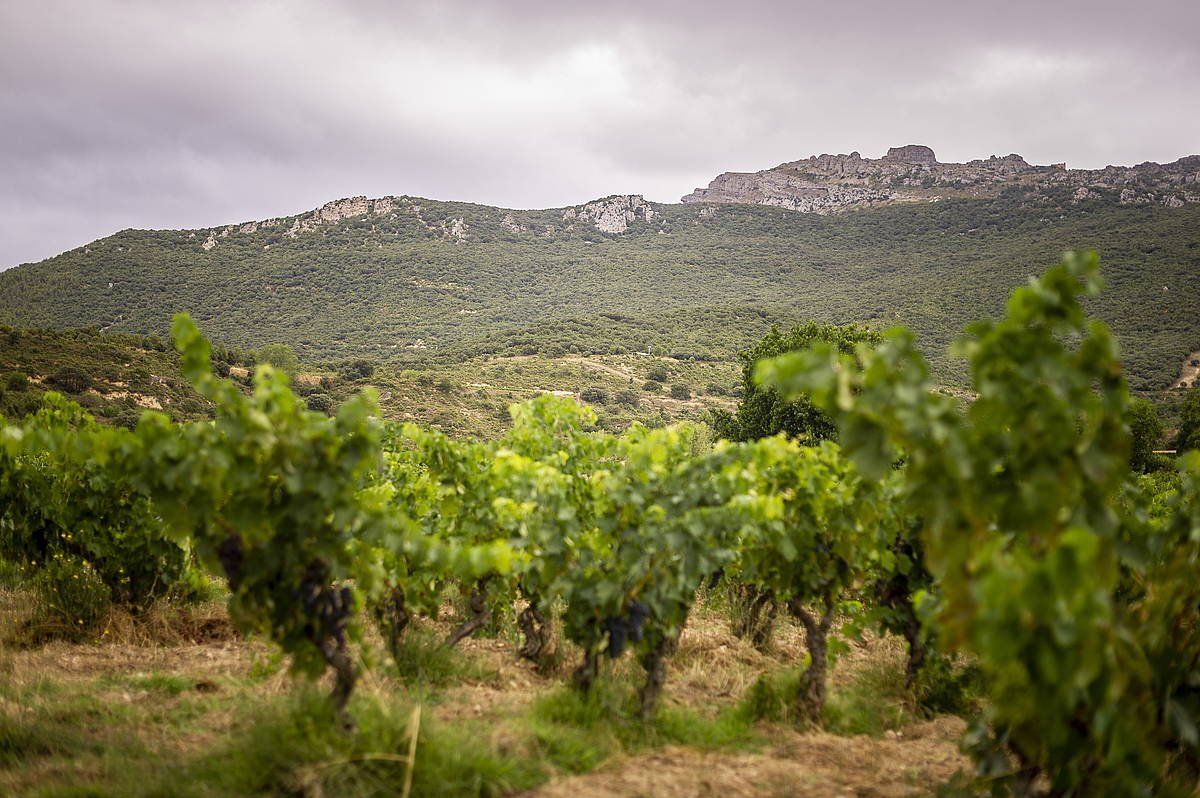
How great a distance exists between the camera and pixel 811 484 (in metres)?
4.82

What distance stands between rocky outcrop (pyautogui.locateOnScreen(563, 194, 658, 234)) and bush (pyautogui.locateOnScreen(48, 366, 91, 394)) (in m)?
110

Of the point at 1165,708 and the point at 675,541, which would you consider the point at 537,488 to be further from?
the point at 1165,708

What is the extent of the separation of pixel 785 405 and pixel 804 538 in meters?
16.9

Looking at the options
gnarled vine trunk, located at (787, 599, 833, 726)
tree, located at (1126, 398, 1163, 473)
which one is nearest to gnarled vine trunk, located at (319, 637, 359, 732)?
gnarled vine trunk, located at (787, 599, 833, 726)

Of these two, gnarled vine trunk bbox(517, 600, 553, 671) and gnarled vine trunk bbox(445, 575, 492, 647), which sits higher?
gnarled vine trunk bbox(445, 575, 492, 647)

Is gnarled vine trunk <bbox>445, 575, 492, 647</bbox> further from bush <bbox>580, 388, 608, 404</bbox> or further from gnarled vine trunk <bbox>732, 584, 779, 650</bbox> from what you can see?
bush <bbox>580, 388, 608, 404</bbox>

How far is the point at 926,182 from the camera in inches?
6152

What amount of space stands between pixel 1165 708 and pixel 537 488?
3544 millimetres

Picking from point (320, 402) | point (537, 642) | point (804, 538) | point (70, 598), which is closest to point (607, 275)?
point (320, 402)

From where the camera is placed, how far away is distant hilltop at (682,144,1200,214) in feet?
396

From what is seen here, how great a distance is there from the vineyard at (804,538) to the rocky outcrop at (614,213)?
130097 mm

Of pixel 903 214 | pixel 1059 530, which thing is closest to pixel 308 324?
pixel 1059 530

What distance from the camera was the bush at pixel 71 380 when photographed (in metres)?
27.2

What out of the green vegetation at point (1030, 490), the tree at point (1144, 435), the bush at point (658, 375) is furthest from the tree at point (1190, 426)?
the green vegetation at point (1030, 490)
